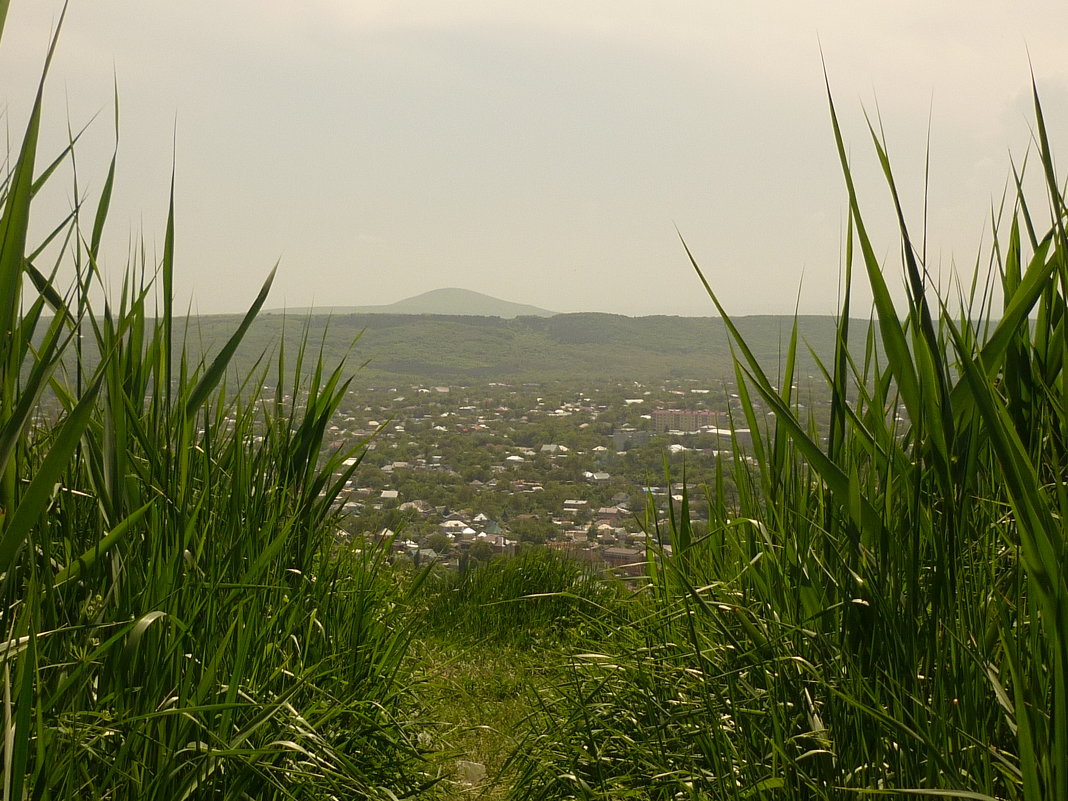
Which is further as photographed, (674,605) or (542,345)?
(542,345)

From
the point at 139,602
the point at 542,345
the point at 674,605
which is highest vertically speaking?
the point at 542,345

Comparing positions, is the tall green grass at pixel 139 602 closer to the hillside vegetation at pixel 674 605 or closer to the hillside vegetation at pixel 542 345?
the hillside vegetation at pixel 674 605

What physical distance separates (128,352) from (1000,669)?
1561 millimetres

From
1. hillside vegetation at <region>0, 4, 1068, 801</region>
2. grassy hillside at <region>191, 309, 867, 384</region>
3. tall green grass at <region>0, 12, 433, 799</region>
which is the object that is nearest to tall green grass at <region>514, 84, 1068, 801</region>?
hillside vegetation at <region>0, 4, 1068, 801</region>

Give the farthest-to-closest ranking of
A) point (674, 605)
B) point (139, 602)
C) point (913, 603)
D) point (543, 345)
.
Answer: point (543, 345) < point (674, 605) < point (139, 602) < point (913, 603)

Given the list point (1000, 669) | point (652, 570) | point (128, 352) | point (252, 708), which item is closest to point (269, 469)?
point (128, 352)

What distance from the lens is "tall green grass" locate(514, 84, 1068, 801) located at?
0.96 m

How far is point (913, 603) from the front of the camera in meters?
1.14

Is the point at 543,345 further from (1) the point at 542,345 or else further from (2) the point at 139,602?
(2) the point at 139,602

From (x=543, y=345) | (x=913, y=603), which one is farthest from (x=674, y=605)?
(x=543, y=345)

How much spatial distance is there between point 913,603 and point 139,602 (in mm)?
1171

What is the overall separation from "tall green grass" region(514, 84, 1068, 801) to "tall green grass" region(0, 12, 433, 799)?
59cm

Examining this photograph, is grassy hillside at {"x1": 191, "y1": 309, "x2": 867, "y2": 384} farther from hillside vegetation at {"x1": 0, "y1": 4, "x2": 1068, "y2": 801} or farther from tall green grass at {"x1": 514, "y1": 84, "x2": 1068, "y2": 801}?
tall green grass at {"x1": 514, "y1": 84, "x2": 1068, "y2": 801}

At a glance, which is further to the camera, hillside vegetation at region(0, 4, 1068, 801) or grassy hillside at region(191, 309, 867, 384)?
grassy hillside at region(191, 309, 867, 384)
